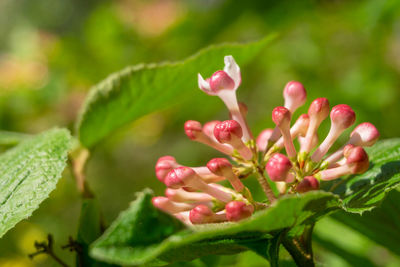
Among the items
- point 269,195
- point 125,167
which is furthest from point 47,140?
point 125,167

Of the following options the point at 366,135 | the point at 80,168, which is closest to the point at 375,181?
the point at 366,135

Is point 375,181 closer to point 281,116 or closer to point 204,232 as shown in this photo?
point 281,116

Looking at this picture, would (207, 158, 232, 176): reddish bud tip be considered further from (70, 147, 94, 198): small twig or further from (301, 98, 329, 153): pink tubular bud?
(70, 147, 94, 198): small twig

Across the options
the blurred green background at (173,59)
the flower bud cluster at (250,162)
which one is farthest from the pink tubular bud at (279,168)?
the blurred green background at (173,59)

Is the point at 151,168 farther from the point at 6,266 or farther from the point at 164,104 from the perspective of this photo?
the point at 164,104

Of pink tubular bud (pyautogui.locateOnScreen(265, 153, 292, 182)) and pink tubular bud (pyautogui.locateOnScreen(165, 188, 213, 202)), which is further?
pink tubular bud (pyautogui.locateOnScreen(165, 188, 213, 202))

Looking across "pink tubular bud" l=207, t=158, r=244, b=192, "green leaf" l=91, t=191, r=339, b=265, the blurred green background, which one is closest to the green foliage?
"green leaf" l=91, t=191, r=339, b=265

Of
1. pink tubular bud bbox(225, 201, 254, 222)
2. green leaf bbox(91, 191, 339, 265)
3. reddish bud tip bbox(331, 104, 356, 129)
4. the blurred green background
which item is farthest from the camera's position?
the blurred green background

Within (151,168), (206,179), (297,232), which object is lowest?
(297,232)
